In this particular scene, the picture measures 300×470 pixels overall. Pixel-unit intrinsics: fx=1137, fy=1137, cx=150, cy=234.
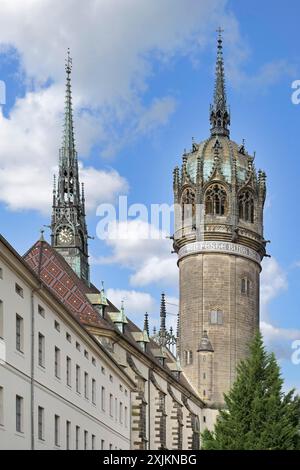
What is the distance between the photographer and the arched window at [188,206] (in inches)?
4141

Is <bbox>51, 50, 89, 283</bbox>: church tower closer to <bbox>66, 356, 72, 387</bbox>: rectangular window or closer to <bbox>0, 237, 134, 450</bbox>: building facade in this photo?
<bbox>0, 237, 134, 450</bbox>: building facade

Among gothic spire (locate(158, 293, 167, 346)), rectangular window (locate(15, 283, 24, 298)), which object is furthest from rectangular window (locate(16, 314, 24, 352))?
gothic spire (locate(158, 293, 167, 346))

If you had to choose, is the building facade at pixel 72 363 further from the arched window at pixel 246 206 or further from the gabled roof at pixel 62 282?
the arched window at pixel 246 206

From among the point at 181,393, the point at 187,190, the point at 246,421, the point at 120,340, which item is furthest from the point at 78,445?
the point at 187,190

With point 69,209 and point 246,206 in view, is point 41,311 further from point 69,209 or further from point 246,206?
point 246,206

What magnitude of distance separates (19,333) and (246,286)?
64791mm

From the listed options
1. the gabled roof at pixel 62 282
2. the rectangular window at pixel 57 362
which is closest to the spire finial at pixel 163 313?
the gabled roof at pixel 62 282

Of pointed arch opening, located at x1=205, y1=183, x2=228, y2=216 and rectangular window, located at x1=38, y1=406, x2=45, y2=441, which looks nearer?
rectangular window, located at x1=38, y1=406, x2=45, y2=441

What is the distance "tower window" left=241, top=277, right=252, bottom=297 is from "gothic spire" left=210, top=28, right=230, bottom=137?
1640cm

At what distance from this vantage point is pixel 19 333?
4103 cm

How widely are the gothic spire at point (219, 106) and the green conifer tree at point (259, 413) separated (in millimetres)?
54055

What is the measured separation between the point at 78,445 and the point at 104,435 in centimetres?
845

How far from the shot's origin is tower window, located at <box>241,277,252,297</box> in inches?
4094

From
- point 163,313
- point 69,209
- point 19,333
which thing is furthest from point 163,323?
point 19,333
